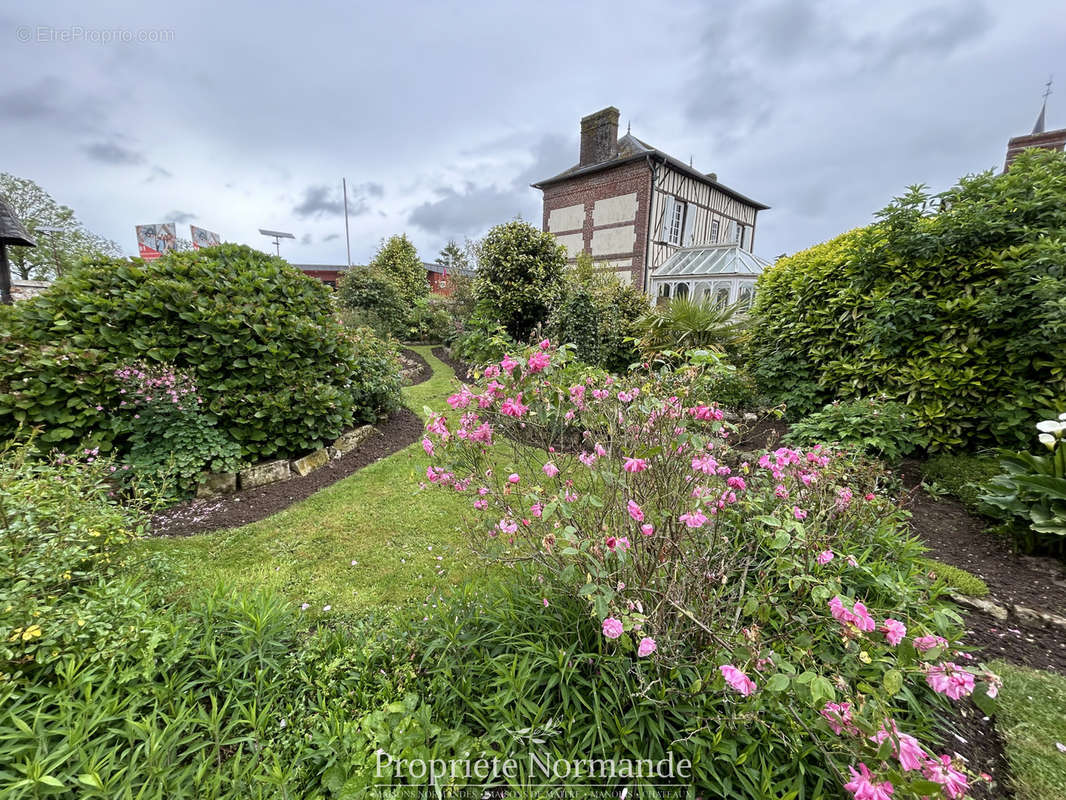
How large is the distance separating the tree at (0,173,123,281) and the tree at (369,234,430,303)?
522 inches

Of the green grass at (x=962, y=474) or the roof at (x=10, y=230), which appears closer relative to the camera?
the green grass at (x=962, y=474)

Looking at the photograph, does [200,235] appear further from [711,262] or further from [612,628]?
[612,628]

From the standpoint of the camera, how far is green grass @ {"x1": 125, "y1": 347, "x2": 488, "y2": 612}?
2.50 meters

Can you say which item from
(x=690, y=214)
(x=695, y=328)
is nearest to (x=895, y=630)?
(x=695, y=328)

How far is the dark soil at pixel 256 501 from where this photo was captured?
3230 millimetres

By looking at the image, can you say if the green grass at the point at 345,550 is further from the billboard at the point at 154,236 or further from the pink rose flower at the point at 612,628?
the billboard at the point at 154,236

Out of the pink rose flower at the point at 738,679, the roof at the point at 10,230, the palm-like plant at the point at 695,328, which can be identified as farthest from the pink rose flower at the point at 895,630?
the roof at the point at 10,230

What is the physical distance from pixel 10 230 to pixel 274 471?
9396 mm

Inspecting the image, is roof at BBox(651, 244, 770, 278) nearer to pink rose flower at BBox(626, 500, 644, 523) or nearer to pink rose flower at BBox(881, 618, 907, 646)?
pink rose flower at BBox(626, 500, 644, 523)

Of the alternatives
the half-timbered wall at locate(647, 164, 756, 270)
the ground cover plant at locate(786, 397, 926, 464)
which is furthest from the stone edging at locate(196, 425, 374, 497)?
the half-timbered wall at locate(647, 164, 756, 270)

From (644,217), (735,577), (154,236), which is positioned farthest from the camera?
(154,236)

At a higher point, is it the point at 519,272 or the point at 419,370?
the point at 519,272

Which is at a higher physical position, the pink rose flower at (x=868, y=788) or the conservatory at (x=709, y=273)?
the conservatory at (x=709, y=273)

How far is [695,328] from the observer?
6262 mm
